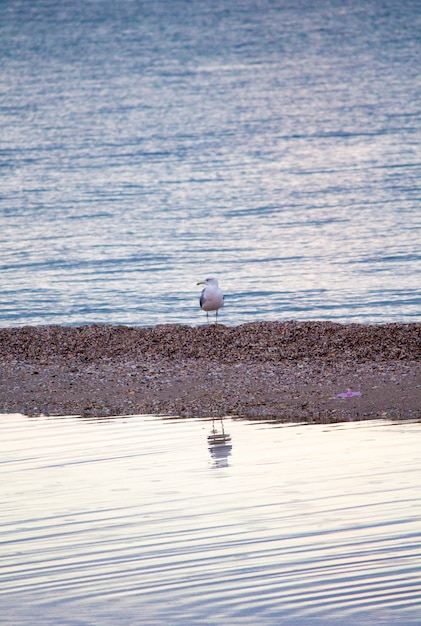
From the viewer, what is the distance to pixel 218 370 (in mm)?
15781

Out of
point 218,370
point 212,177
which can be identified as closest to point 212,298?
point 218,370

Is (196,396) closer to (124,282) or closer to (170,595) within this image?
(170,595)

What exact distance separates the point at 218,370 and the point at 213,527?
282 inches

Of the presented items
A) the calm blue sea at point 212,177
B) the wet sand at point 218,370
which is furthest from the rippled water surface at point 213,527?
the calm blue sea at point 212,177

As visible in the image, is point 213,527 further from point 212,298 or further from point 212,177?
point 212,177

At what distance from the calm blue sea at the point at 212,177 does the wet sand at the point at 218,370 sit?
13.3 ft

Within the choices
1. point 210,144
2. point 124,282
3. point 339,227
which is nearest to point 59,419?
point 124,282

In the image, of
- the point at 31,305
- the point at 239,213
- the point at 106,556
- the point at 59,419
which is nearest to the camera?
the point at 106,556

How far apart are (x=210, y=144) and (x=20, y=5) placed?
330 feet

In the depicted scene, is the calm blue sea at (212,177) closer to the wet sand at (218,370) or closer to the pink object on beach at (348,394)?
the wet sand at (218,370)

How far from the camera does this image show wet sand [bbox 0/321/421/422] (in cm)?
1352

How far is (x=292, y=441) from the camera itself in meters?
11.5

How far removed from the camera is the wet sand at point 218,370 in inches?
532

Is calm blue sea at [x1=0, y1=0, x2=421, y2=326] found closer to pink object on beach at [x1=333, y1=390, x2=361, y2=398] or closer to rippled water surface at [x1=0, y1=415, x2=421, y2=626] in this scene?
pink object on beach at [x1=333, y1=390, x2=361, y2=398]
